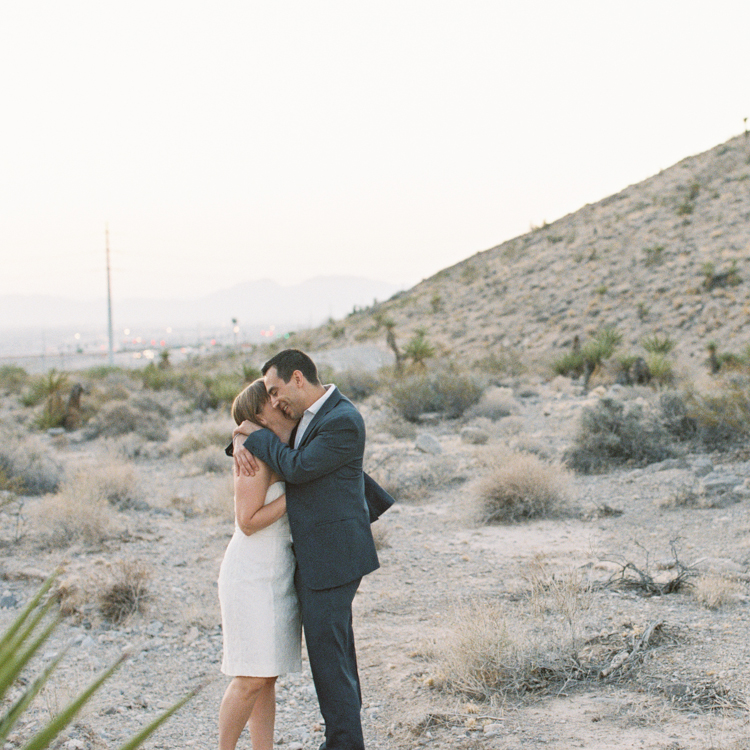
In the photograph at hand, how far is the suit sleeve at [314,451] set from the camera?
114 inches

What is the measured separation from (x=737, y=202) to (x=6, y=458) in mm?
33542

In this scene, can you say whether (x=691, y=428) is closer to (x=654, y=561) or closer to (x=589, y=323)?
(x=654, y=561)

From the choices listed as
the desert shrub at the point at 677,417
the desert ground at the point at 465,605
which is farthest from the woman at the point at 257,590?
the desert shrub at the point at 677,417

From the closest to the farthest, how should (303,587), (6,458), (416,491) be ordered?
(303,587) < (416,491) < (6,458)

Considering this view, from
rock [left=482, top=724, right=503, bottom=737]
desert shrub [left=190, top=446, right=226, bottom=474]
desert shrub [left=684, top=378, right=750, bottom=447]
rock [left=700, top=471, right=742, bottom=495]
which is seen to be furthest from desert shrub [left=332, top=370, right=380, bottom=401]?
rock [left=482, top=724, right=503, bottom=737]

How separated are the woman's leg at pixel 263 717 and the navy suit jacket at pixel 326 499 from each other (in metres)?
0.64

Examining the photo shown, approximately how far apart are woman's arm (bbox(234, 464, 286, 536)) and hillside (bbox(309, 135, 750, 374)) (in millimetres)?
22573

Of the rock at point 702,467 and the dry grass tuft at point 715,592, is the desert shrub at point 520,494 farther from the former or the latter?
the dry grass tuft at point 715,592

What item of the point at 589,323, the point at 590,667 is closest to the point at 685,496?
the point at 590,667

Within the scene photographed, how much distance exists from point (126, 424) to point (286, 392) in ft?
43.8

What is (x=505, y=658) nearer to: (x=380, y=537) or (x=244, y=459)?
(x=244, y=459)

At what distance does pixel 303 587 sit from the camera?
9.98ft

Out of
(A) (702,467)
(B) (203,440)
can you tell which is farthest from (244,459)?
(B) (203,440)

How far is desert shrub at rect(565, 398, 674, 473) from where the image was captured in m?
10.1
